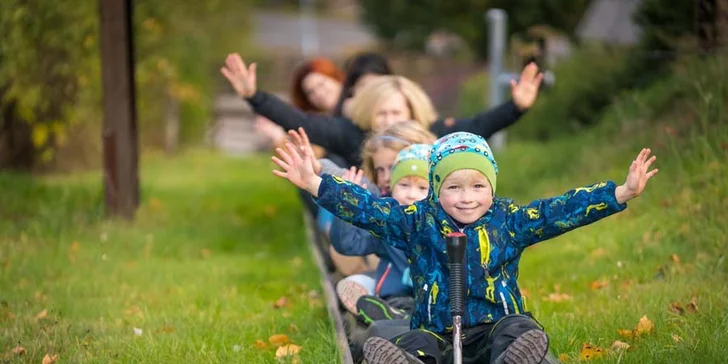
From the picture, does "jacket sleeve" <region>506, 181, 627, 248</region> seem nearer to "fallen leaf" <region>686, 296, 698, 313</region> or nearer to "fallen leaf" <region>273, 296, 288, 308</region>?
"fallen leaf" <region>686, 296, 698, 313</region>

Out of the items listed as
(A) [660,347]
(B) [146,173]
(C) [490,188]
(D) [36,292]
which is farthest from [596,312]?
(B) [146,173]

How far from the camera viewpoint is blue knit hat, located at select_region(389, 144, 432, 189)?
7.09m

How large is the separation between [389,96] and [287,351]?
2.90m

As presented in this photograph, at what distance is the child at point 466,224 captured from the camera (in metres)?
5.50

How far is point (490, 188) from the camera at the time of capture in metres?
5.62

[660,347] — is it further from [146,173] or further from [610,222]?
[146,173]

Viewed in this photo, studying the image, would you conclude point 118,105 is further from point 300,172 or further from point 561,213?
point 561,213

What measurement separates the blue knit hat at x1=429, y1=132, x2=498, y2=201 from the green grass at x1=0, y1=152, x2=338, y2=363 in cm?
126

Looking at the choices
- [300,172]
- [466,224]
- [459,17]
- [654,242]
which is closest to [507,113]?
[654,242]

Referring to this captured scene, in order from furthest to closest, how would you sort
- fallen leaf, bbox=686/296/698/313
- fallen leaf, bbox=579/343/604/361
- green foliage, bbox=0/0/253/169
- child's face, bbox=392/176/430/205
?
green foliage, bbox=0/0/253/169 < child's face, bbox=392/176/430/205 < fallen leaf, bbox=686/296/698/313 < fallen leaf, bbox=579/343/604/361

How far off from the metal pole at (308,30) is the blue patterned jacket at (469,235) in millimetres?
45385

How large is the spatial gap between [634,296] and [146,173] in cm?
1301

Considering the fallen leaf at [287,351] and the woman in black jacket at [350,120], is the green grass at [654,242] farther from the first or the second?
the fallen leaf at [287,351]

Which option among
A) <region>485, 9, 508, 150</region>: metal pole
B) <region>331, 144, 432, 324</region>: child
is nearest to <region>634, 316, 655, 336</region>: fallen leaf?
<region>331, 144, 432, 324</region>: child
